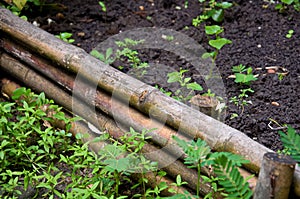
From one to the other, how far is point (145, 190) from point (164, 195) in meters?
0.14

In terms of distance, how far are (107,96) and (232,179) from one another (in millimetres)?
1234

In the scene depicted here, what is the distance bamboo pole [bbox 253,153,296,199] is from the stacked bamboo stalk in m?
0.09

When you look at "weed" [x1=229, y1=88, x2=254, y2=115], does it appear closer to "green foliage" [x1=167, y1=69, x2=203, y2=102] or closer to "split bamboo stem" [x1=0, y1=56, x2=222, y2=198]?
"green foliage" [x1=167, y1=69, x2=203, y2=102]

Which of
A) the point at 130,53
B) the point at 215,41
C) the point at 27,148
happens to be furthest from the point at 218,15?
the point at 27,148

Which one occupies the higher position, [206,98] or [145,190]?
[206,98]

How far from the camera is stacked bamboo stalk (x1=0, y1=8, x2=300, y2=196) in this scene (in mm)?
2920

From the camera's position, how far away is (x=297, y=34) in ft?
14.8

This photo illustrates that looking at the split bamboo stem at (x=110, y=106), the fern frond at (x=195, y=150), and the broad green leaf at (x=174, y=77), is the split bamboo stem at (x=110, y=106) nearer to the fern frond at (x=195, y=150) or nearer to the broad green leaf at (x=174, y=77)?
the fern frond at (x=195, y=150)

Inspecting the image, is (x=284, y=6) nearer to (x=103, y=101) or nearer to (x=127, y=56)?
(x=127, y=56)

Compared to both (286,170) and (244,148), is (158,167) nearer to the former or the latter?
(244,148)

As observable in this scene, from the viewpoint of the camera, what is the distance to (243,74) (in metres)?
3.90

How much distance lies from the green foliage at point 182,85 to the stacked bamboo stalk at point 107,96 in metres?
0.49

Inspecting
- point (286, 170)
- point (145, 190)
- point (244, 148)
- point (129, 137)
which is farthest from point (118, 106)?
point (286, 170)

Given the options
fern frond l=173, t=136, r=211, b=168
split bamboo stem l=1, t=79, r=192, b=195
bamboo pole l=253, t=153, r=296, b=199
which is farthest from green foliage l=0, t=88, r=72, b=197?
bamboo pole l=253, t=153, r=296, b=199
